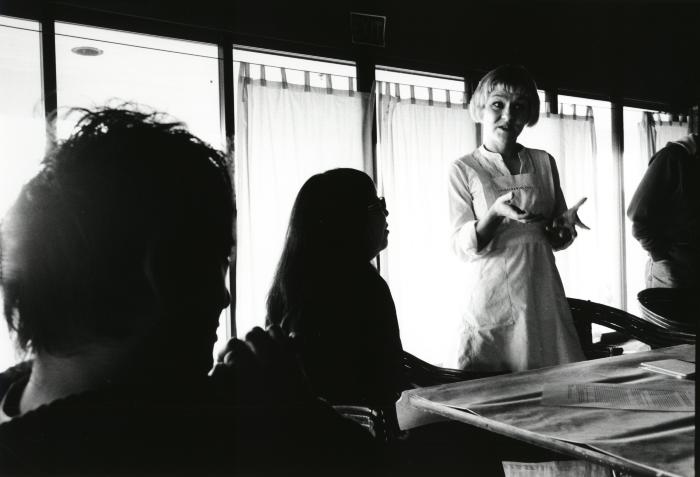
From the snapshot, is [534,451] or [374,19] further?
[374,19]

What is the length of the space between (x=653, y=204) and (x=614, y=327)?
1.83 ft

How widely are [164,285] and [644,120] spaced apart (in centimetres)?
530

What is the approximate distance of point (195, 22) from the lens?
313 cm

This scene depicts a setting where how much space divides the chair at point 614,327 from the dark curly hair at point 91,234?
228 centimetres

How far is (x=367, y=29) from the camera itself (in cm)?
370

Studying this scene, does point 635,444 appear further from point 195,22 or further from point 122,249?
point 195,22

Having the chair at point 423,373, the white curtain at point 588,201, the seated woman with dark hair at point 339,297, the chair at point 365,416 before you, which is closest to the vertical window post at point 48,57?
the seated woman with dark hair at point 339,297

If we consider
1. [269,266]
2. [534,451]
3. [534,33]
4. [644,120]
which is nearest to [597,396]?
[534,451]

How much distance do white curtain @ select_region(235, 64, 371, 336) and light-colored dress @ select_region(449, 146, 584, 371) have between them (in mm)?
1089

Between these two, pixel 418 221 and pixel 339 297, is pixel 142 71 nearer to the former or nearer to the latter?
pixel 418 221

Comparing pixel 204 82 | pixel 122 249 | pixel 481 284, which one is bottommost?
pixel 481 284

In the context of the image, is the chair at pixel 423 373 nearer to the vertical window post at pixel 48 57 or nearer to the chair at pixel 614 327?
the chair at pixel 614 327

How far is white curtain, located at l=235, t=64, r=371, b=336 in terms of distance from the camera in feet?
10.5

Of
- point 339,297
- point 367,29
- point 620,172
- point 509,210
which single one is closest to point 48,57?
point 367,29
